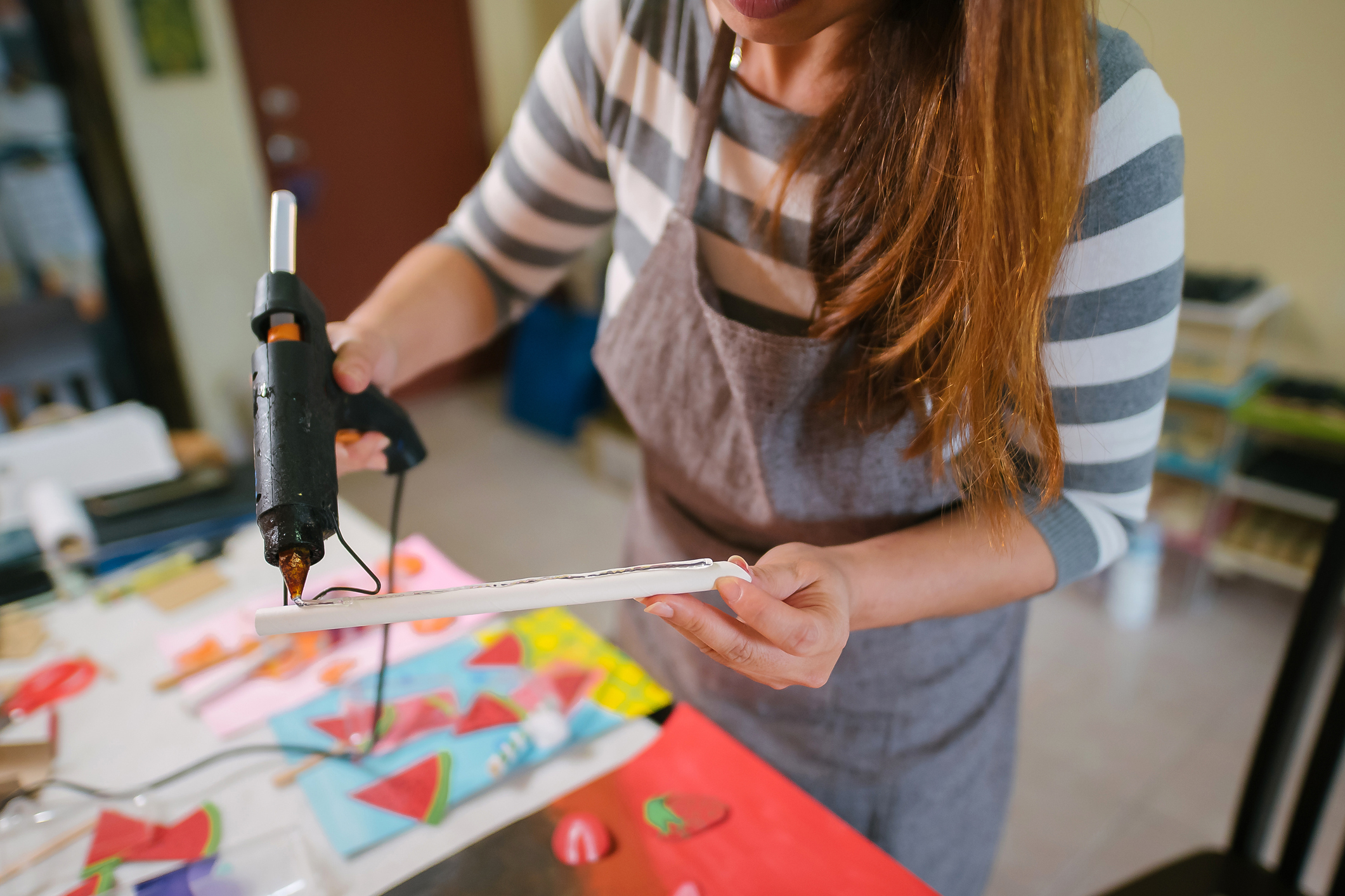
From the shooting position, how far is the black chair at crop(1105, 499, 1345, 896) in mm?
777

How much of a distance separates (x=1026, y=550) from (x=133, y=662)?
818mm

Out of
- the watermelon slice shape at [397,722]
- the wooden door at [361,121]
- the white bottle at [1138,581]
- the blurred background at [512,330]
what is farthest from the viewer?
the wooden door at [361,121]

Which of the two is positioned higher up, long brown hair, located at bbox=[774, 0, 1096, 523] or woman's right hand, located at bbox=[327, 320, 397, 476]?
long brown hair, located at bbox=[774, 0, 1096, 523]

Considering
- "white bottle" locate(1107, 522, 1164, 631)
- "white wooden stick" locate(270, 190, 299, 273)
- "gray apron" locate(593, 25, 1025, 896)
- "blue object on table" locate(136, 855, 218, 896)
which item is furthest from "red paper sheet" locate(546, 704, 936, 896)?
"white bottle" locate(1107, 522, 1164, 631)

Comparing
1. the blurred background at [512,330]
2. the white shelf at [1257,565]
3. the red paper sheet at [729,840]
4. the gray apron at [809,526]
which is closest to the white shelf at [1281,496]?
the blurred background at [512,330]

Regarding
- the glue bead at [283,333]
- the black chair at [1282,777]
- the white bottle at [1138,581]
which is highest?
the glue bead at [283,333]

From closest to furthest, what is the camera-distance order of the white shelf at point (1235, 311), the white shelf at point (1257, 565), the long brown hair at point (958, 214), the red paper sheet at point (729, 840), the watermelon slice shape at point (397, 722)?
the long brown hair at point (958, 214)
the red paper sheet at point (729, 840)
the watermelon slice shape at point (397, 722)
the white shelf at point (1235, 311)
the white shelf at point (1257, 565)

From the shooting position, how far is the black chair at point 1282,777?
78 centimetres

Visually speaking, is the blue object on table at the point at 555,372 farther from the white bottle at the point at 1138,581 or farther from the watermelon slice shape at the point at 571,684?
the watermelon slice shape at the point at 571,684

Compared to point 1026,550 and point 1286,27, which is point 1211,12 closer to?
point 1286,27

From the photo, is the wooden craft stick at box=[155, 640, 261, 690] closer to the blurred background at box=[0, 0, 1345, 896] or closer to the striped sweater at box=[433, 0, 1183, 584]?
A: the blurred background at box=[0, 0, 1345, 896]

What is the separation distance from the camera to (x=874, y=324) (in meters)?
0.60

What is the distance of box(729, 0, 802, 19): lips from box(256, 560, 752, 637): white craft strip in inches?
13.3

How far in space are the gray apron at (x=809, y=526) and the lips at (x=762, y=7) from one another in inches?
5.3
